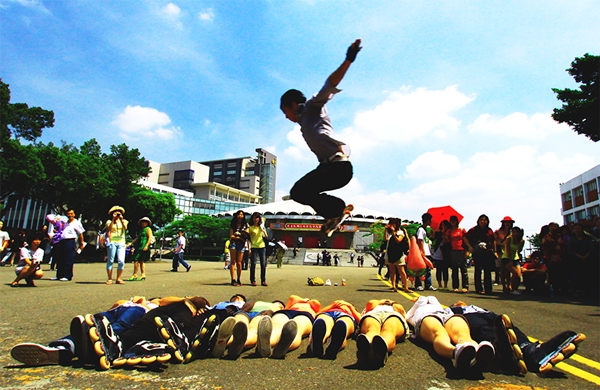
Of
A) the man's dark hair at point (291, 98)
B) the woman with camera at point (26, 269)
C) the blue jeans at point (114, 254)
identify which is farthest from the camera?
the blue jeans at point (114, 254)

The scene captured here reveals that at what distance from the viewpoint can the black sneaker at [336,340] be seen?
9.26 feet

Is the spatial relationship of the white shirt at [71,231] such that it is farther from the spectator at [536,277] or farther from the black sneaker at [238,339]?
the spectator at [536,277]

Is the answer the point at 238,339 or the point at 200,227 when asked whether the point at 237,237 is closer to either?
the point at 238,339

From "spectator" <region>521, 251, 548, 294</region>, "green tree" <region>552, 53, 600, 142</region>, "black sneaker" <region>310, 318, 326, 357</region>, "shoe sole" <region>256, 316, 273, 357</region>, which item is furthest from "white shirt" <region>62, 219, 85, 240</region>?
"green tree" <region>552, 53, 600, 142</region>

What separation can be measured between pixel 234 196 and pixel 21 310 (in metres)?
124

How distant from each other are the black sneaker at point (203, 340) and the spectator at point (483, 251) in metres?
7.73

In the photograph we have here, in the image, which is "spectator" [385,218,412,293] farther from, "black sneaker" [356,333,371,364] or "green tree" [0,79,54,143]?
"green tree" [0,79,54,143]

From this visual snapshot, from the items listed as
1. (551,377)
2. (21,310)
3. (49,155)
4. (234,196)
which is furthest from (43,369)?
(234,196)

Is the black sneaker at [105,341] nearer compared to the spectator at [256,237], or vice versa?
the black sneaker at [105,341]

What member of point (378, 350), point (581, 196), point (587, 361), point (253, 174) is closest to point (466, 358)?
point (378, 350)

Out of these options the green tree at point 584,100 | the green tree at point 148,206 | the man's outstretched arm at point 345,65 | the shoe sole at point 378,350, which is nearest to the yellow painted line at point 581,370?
the shoe sole at point 378,350

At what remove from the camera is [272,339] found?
9.77ft

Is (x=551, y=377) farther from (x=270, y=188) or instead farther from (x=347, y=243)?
(x=270, y=188)

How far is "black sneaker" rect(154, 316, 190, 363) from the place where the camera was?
260cm
